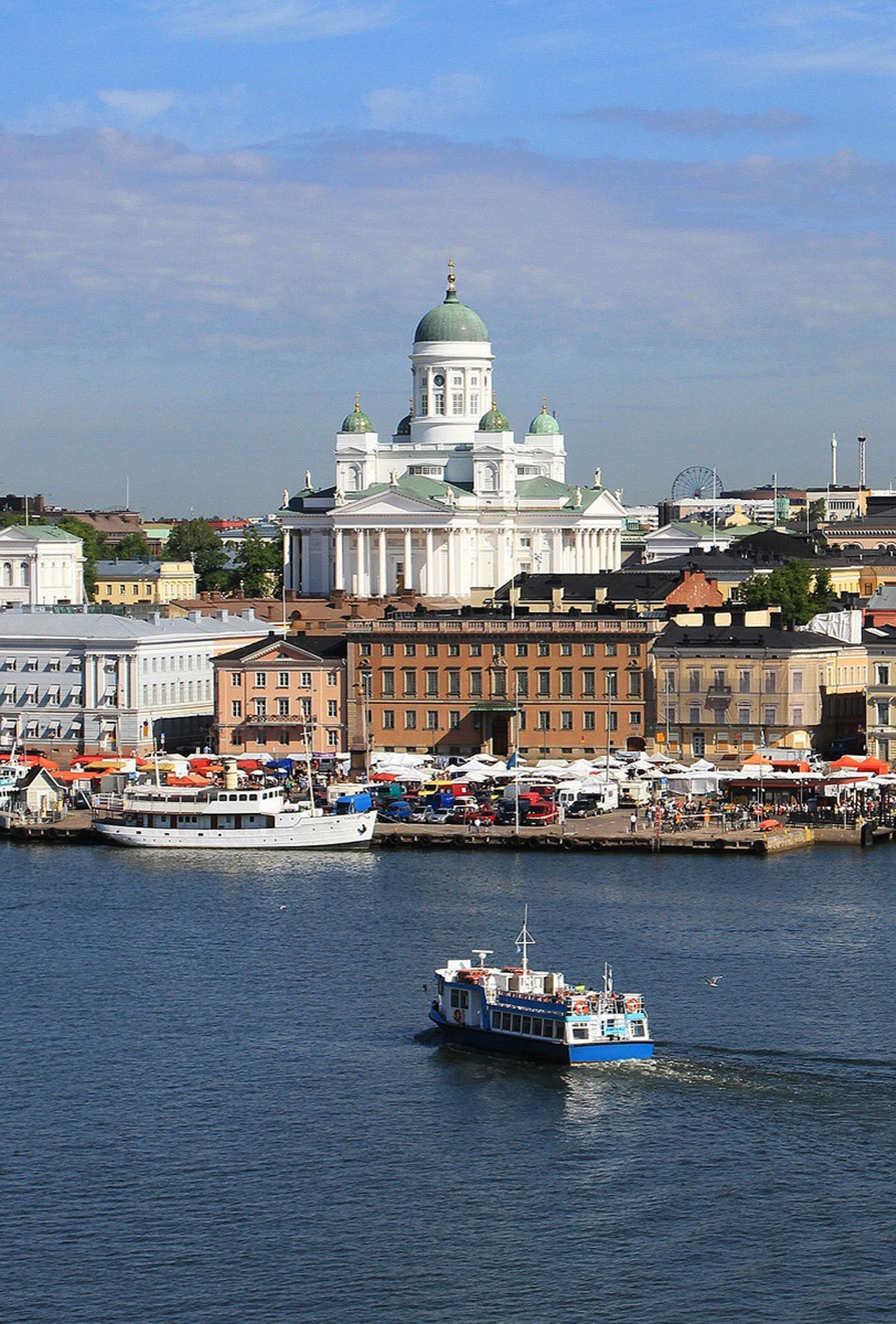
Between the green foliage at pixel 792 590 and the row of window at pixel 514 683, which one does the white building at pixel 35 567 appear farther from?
the row of window at pixel 514 683

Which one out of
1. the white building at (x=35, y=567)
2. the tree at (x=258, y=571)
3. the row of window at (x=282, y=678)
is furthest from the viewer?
the tree at (x=258, y=571)

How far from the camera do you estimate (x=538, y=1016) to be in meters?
42.6

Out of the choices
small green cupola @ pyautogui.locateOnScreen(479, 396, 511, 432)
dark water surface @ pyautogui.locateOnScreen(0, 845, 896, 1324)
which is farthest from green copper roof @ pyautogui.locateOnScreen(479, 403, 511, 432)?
dark water surface @ pyautogui.locateOnScreen(0, 845, 896, 1324)

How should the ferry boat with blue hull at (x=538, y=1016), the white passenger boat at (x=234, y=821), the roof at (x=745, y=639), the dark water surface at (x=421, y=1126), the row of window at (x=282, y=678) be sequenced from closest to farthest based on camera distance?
1. the dark water surface at (x=421, y=1126)
2. the ferry boat with blue hull at (x=538, y=1016)
3. the white passenger boat at (x=234, y=821)
4. the roof at (x=745, y=639)
5. the row of window at (x=282, y=678)

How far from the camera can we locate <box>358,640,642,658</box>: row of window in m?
78.7

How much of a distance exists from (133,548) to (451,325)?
152ft

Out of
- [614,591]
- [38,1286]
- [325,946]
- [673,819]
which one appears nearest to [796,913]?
[325,946]

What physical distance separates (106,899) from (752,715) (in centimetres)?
2457

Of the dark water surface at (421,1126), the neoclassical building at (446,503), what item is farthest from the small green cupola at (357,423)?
the dark water surface at (421,1126)

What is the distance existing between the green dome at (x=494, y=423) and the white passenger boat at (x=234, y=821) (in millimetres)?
58960

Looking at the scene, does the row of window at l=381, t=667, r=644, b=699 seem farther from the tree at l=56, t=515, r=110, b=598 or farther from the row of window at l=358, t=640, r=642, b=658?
the tree at l=56, t=515, r=110, b=598

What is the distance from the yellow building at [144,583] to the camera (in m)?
137

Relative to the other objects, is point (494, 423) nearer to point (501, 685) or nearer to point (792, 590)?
point (792, 590)

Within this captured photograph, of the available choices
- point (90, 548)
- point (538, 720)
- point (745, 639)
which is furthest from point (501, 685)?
point (90, 548)
